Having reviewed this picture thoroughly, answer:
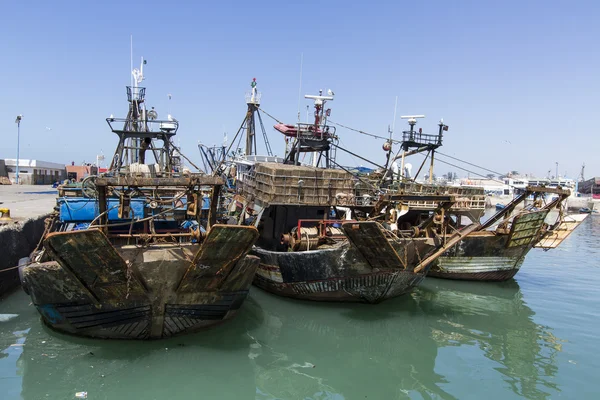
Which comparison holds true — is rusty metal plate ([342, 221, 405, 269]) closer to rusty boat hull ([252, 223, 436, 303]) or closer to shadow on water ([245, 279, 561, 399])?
rusty boat hull ([252, 223, 436, 303])

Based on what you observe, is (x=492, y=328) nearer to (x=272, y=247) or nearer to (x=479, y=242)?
(x=479, y=242)

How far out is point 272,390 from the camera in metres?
7.12

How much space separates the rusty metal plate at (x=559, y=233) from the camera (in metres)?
14.1

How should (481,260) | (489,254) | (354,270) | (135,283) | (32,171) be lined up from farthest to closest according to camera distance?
(32,171) < (481,260) < (489,254) < (354,270) < (135,283)

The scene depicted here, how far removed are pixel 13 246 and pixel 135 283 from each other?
7149 mm

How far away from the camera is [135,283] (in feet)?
24.4

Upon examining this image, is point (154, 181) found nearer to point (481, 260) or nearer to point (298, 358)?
point (298, 358)

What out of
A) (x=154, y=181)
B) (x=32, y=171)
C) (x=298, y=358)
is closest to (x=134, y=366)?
(x=298, y=358)

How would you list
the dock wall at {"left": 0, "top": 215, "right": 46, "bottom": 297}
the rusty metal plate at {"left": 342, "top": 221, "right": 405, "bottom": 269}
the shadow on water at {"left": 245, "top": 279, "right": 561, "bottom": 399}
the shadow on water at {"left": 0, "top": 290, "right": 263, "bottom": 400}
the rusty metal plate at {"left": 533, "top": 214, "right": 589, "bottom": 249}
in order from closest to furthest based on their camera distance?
1. the shadow on water at {"left": 0, "top": 290, "right": 263, "bottom": 400}
2. the shadow on water at {"left": 245, "top": 279, "right": 561, "bottom": 399}
3. the rusty metal plate at {"left": 342, "top": 221, "right": 405, "bottom": 269}
4. the dock wall at {"left": 0, "top": 215, "right": 46, "bottom": 297}
5. the rusty metal plate at {"left": 533, "top": 214, "right": 589, "bottom": 249}

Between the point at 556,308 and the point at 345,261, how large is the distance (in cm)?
704

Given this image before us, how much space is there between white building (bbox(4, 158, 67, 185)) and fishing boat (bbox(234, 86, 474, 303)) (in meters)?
39.5

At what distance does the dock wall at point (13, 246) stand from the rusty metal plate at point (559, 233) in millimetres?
16896

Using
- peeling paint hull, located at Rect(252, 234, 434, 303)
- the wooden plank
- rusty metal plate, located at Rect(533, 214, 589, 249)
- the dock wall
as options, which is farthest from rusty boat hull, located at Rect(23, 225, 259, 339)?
rusty metal plate, located at Rect(533, 214, 589, 249)

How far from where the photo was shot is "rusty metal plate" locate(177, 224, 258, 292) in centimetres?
718
